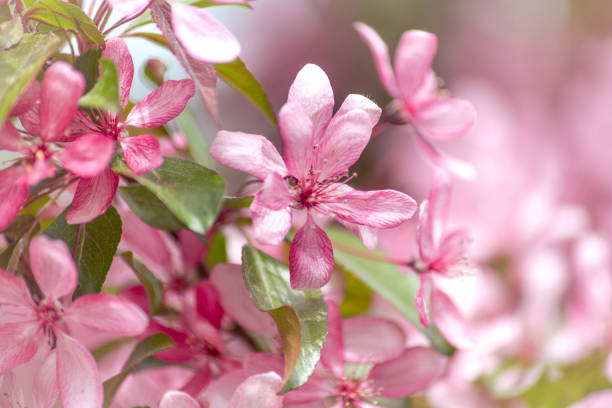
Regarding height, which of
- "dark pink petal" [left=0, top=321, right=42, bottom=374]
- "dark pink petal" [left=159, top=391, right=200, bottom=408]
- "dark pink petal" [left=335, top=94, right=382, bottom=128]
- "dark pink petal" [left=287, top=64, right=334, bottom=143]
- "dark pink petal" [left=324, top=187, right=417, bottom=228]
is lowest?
"dark pink petal" [left=0, top=321, right=42, bottom=374]

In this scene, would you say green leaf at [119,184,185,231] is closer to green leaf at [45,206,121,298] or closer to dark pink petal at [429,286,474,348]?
green leaf at [45,206,121,298]

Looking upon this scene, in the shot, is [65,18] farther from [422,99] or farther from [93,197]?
[422,99]

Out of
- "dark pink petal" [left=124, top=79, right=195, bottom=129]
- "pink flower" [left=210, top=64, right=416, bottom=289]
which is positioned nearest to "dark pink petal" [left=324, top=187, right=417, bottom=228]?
"pink flower" [left=210, top=64, right=416, bottom=289]

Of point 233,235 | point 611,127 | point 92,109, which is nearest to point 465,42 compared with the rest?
point 611,127

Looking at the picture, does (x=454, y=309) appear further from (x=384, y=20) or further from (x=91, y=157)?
(x=384, y=20)

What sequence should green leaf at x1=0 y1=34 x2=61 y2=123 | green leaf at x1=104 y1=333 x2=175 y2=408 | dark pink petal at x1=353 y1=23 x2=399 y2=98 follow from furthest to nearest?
1. dark pink petal at x1=353 y1=23 x2=399 y2=98
2. green leaf at x1=104 y1=333 x2=175 y2=408
3. green leaf at x1=0 y1=34 x2=61 y2=123

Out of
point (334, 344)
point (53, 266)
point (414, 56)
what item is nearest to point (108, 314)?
point (53, 266)

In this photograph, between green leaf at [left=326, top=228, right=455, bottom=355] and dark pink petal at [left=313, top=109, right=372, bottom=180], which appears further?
green leaf at [left=326, top=228, right=455, bottom=355]
